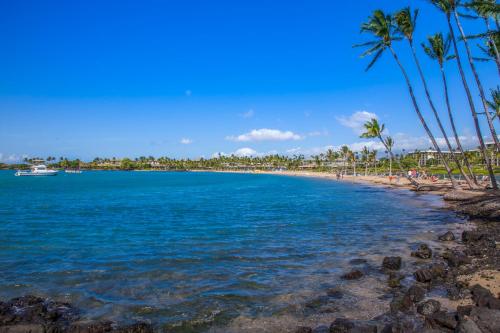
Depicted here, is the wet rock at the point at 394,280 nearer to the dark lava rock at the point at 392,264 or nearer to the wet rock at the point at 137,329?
the dark lava rock at the point at 392,264

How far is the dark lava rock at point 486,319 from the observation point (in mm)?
8719

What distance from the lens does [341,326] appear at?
9.76m

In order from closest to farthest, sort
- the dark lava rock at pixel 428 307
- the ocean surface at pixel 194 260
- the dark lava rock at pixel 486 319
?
the dark lava rock at pixel 486 319 → the dark lava rock at pixel 428 307 → the ocean surface at pixel 194 260

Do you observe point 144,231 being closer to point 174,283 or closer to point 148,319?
point 174,283

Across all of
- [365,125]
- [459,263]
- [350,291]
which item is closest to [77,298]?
[350,291]

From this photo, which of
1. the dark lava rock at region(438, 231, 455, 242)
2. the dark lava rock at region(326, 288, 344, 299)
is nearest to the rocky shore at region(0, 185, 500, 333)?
the dark lava rock at region(326, 288, 344, 299)

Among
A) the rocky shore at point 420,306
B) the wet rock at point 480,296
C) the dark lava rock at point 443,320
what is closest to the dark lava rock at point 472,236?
the rocky shore at point 420,306

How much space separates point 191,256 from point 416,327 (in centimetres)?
1153

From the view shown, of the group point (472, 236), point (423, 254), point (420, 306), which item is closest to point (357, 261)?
point (423, 254)

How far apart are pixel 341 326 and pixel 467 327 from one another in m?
2.78

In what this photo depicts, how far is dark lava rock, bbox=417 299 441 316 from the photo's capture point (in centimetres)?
1054

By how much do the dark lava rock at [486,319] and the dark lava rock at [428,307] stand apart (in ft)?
3.55

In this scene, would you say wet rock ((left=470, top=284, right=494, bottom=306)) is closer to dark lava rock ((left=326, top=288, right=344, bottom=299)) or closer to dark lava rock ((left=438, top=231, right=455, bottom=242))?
dark lava rock ((left=326, top=288, right=344, bottom=299))

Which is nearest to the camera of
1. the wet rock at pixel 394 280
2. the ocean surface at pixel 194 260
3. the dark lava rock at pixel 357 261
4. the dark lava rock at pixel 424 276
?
the ocean surface at pixel 194 260
